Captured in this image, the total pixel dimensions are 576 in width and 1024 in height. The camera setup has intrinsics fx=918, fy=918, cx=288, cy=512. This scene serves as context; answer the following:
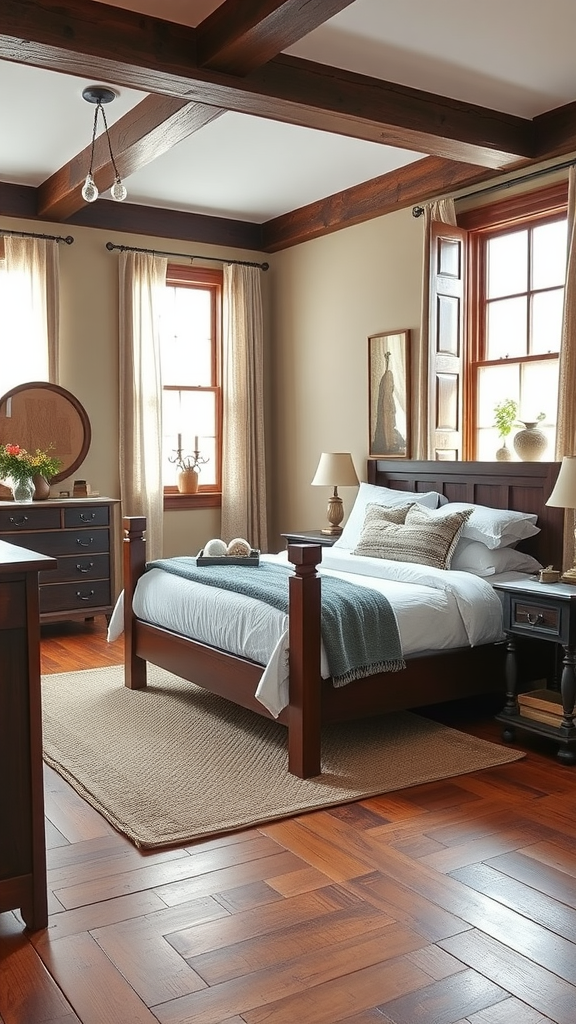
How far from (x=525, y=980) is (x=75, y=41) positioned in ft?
11.5

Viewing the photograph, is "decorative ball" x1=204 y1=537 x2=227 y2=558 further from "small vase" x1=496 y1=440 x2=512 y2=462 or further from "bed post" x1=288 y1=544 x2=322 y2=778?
"small vase" x1=496 y1=440 x2=512 y2=462

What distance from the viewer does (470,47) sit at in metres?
3.94

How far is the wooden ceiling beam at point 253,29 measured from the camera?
3.23 m

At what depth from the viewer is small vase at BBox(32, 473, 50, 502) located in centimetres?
609

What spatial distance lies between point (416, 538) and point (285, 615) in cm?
121

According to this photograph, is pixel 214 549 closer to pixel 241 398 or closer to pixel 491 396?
pixel 491 396

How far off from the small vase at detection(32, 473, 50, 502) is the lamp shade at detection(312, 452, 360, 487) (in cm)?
181

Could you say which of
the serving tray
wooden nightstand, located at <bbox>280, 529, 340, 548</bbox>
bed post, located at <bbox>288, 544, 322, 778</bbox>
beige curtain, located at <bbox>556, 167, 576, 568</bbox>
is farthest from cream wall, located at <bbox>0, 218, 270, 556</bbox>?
bed post, located at <bbox>288, 544, 322, 778</bbox>

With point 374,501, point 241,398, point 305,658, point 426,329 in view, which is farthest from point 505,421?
point 241,398

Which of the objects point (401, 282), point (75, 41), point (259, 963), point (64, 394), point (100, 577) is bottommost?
point (259, 963)

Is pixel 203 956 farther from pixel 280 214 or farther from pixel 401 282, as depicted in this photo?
pixel 280 214

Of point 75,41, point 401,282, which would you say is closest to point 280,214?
point 401,282

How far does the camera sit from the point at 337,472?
589 centimetres

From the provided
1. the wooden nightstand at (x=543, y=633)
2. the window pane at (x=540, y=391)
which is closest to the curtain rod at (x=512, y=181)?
the window pane at (x=540, y=391)
